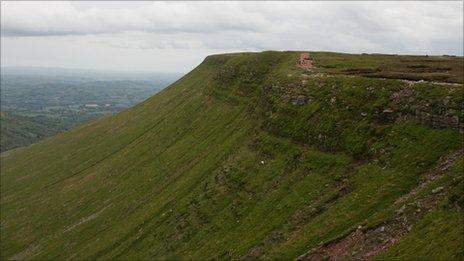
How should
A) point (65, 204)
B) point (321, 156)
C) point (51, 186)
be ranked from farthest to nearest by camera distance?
1. point (51, 186)
2. point (65, 204)
3. point (321, 156)

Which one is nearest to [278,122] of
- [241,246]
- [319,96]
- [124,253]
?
[319,96]

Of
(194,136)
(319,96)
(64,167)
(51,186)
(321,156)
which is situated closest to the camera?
(321,156)

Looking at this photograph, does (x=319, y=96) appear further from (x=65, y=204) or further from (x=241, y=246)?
(x=65, y=204)

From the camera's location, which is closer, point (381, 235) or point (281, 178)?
point (381, 235)

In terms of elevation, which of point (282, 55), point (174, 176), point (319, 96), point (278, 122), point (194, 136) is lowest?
point (174, 176)

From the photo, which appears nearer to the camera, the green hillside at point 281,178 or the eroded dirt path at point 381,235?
the eroded dirt path at point 381,235

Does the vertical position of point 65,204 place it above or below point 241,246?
below

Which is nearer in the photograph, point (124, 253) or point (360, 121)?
point (360, 121)

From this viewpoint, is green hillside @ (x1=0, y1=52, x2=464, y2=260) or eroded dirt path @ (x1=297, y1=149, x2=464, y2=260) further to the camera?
green hillside @ (x1=0, y1=52, x2=464, y2=260)
